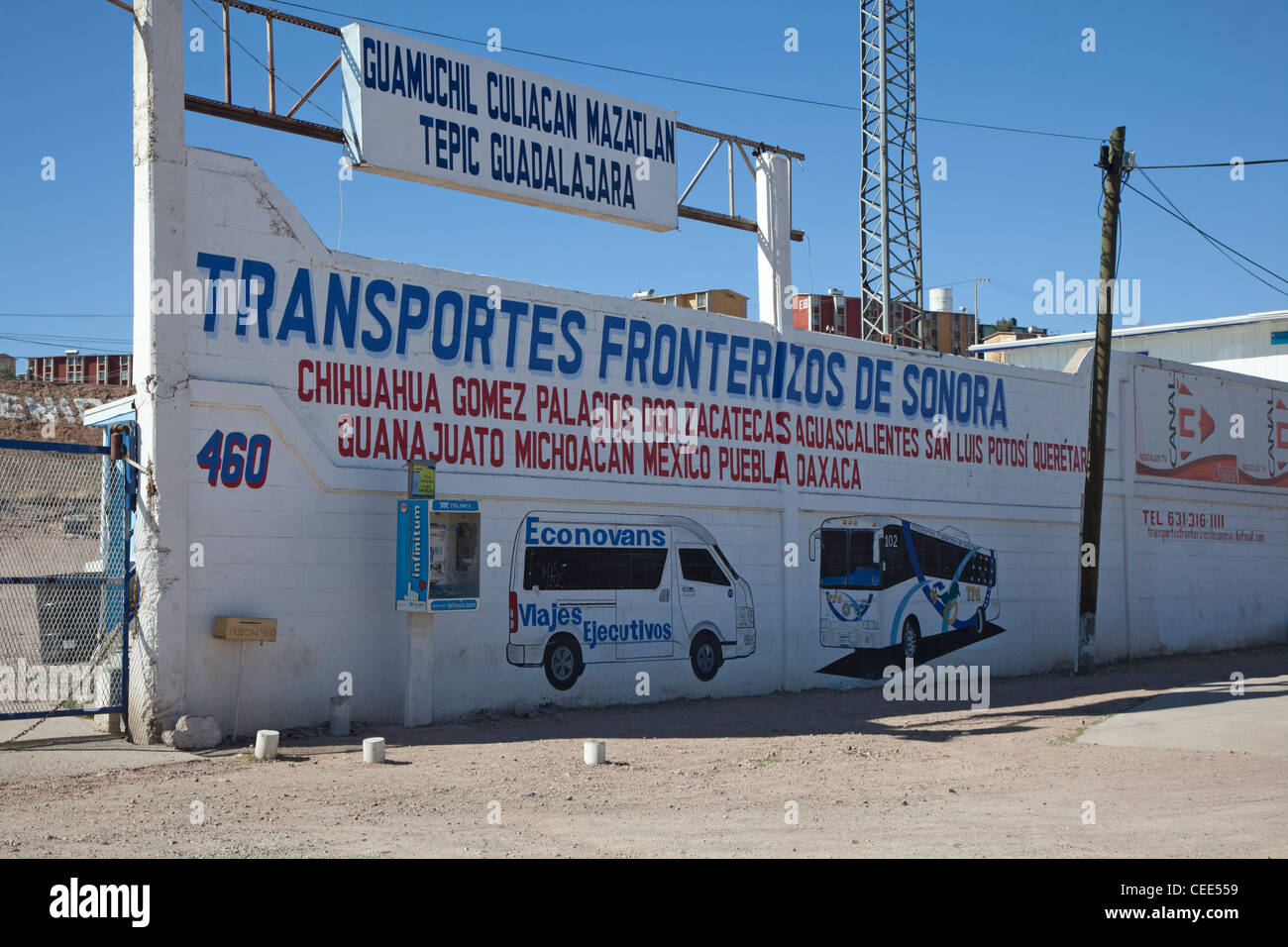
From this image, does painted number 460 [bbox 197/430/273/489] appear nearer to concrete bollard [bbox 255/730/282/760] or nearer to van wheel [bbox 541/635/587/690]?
concrete bollard [bbox 255/730/282/760]

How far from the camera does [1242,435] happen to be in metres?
27.7

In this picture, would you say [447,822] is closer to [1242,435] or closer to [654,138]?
[654,138]

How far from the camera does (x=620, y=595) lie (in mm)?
15688

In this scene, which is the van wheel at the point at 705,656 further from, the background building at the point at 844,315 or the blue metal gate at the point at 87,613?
the background building at the point at 844,315

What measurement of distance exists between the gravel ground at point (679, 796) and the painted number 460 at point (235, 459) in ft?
8.86

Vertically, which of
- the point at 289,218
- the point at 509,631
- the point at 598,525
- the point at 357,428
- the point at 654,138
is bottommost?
the point at 509,631

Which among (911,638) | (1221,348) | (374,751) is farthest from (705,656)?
(1221,348)

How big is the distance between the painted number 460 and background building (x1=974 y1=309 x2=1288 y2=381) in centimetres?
2988

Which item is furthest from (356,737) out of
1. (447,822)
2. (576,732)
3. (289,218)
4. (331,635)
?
(289,218)

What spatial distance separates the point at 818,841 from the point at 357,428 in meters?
7.70

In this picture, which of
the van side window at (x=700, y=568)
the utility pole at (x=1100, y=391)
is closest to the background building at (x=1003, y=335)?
the utility pole at (x=1100, y=391)

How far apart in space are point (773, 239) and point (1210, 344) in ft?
90.9

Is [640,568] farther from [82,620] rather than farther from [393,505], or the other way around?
[82,620]

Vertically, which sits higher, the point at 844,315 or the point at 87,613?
the point at 844,315
